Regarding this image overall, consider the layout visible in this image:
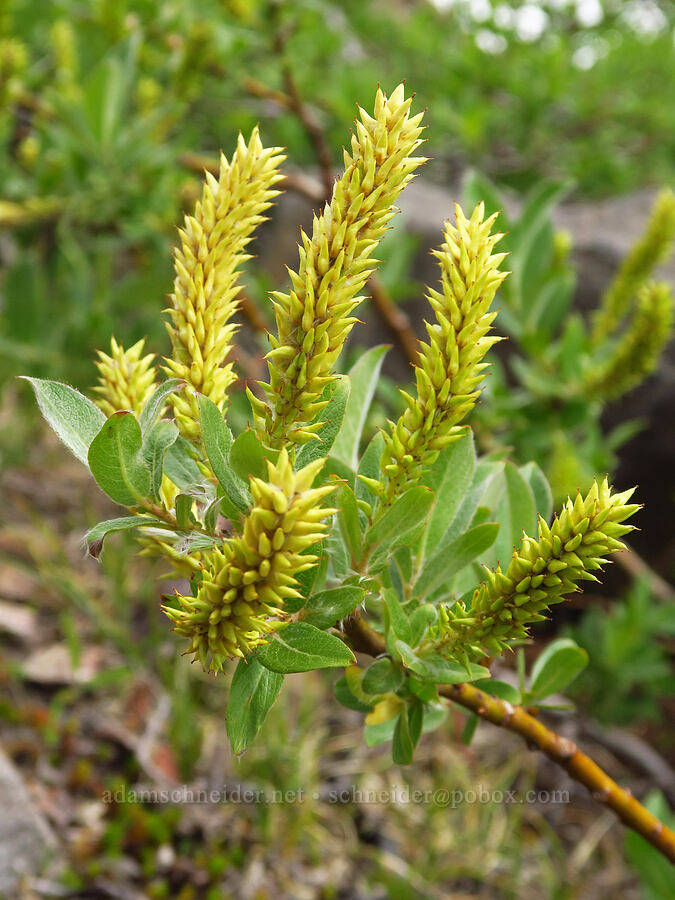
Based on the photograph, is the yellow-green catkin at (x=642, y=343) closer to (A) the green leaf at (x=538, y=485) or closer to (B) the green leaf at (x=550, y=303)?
(B) the green leaf at (x=550, y=303)

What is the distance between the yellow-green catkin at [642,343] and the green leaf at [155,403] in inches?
44.2

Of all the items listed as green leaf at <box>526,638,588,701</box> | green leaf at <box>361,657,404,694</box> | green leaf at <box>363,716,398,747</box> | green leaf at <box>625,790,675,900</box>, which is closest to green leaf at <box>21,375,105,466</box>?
green leaf at <box>361,657,404,694</box>

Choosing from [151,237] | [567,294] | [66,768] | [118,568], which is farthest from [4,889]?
[567,294]

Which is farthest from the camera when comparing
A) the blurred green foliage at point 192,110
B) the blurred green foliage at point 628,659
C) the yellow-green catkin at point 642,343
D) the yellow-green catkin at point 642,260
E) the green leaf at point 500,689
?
the blurred green foliage at point 628,659

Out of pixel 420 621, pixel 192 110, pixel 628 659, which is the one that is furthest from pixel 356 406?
pixel 192 110

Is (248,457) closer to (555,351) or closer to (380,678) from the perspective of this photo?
(380,678)

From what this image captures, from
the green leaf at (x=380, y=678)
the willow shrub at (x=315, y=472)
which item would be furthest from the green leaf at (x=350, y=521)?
the green leaf at (x=380, y=678)

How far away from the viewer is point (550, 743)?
74 cm

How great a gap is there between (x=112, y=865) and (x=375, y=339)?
7.16ft

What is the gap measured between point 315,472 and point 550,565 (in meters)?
0.19

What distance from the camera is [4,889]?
1781 millimetres

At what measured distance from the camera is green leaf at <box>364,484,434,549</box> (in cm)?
60

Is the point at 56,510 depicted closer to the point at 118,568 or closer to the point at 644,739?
the point at 118,568

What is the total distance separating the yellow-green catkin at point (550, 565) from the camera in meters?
0.51
